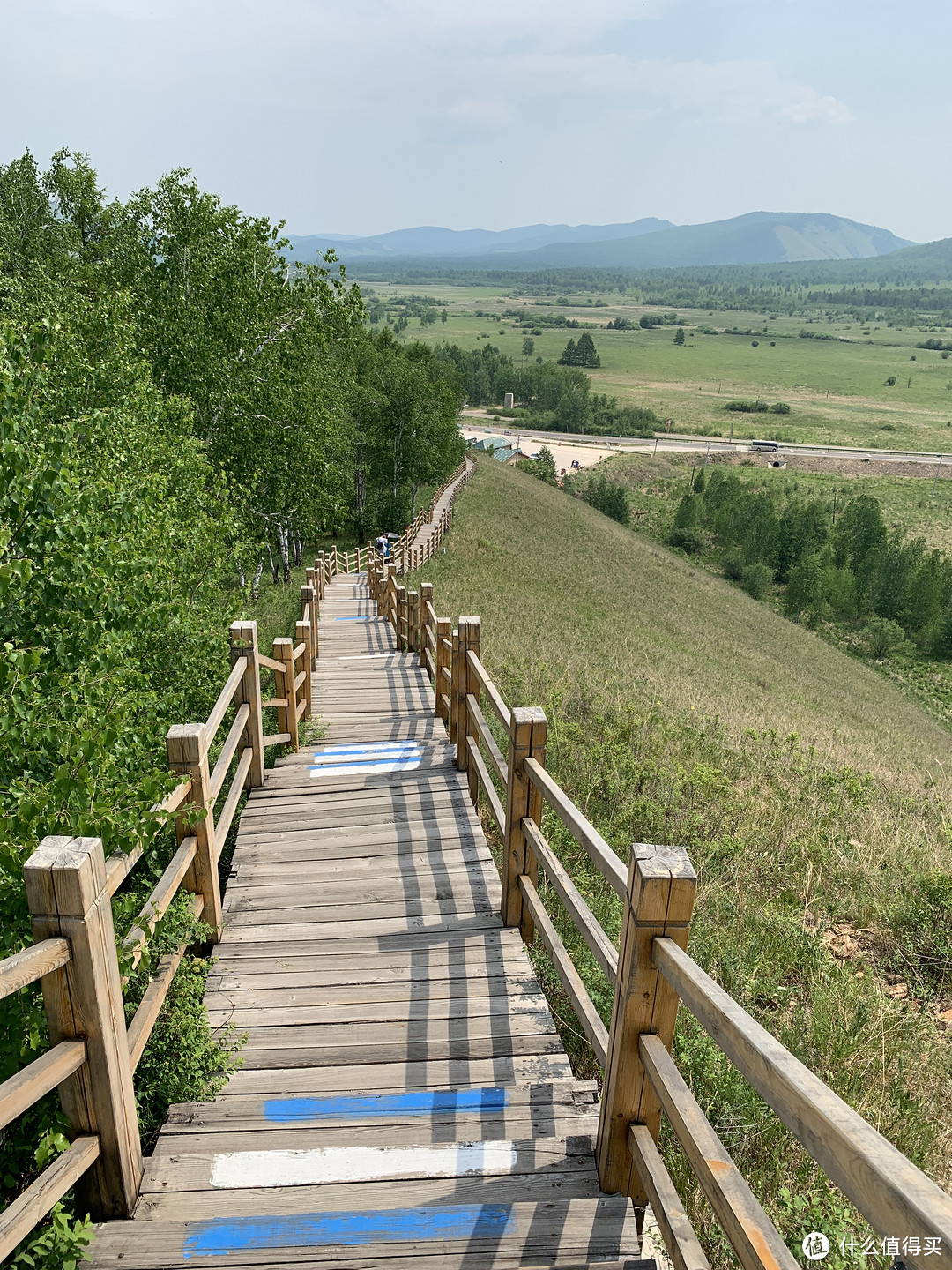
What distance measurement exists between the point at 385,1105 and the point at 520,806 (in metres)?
1.73

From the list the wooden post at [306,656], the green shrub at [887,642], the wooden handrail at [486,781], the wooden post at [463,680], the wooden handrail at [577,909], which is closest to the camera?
the wooden handrail at [577,909]

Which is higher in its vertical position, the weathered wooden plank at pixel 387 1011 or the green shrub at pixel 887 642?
the weathered wooden plank at pixel 387 1011

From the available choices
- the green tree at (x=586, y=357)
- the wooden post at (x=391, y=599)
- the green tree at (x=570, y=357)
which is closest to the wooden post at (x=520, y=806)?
the wooden post at (x=391, y=599)

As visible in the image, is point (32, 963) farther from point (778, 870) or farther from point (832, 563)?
point (832, 563)

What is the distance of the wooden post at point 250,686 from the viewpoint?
646cm

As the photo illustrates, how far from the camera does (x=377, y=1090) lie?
356 cm

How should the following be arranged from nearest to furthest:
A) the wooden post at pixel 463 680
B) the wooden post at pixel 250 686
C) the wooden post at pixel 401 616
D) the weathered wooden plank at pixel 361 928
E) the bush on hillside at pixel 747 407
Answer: the weathered wooden plank at pixel 361 928, the wooden post at pixel 250 686, the wooden post at pixel 463 680, the wooden post at pixel 401 616, the bush on hillside at pixel 747 407

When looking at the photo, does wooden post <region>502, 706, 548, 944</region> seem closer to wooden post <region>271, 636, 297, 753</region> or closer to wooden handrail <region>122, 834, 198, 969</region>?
wooden handrail <region>122, 834, 198, 969</region>

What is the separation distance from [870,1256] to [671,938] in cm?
172

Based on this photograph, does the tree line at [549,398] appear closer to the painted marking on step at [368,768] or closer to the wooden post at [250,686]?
the painted marking on step at [368,768]

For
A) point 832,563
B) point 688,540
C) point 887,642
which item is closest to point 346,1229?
point 887,642

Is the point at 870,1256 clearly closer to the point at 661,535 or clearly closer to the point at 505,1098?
the point at 505,1098

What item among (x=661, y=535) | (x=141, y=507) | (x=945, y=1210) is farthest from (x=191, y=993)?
(x=661, y=535)

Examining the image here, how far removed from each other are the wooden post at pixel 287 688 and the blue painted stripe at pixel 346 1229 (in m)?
5.28
